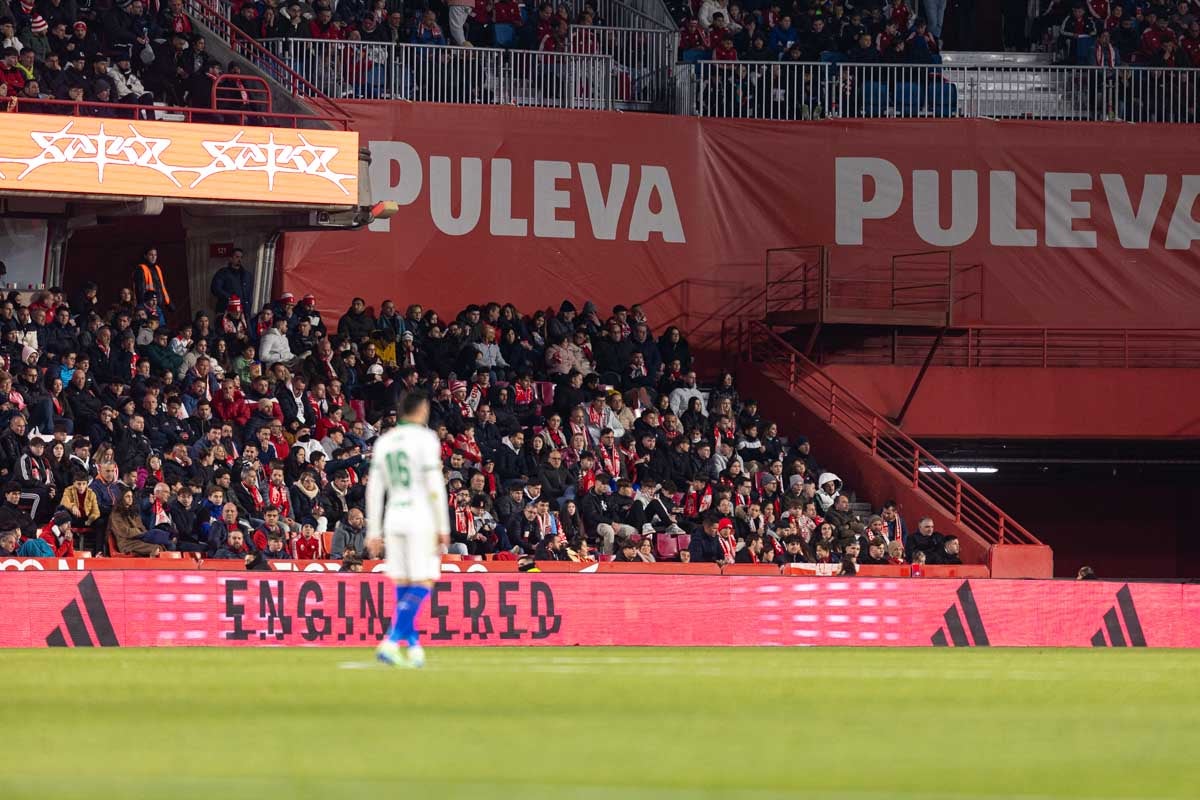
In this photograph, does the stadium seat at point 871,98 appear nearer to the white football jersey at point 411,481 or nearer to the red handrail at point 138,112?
the red handrail at point 138,112

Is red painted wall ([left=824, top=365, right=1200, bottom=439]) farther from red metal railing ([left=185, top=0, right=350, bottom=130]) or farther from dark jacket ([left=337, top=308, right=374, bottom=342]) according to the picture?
red metal railing ([left=185, top=0, right=350, bottom=130])

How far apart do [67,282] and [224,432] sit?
9253mm

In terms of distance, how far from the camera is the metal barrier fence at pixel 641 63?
31.0m

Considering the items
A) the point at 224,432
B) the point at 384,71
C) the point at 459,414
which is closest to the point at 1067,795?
the point at 224,432

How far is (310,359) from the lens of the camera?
24.8 meters

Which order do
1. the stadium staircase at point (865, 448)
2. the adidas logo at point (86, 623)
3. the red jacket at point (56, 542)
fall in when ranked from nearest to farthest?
the adidas logo at point (86, 623), the red jacket at point (56, 542), the stadium staircase at point (865, 448)

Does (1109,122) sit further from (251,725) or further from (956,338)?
(251,725)

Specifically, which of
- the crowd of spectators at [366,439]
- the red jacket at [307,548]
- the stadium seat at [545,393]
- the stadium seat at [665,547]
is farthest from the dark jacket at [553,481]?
the red jacket at [307,548]

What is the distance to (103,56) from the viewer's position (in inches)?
995

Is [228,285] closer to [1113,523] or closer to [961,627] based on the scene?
[961,627]

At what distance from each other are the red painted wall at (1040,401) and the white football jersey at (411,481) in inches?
771

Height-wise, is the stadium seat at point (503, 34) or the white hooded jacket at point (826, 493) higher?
the stadium seat at point (503, 34)

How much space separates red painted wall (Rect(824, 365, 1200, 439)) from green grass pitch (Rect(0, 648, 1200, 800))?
17.0m

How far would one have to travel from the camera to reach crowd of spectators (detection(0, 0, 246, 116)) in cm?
2412
